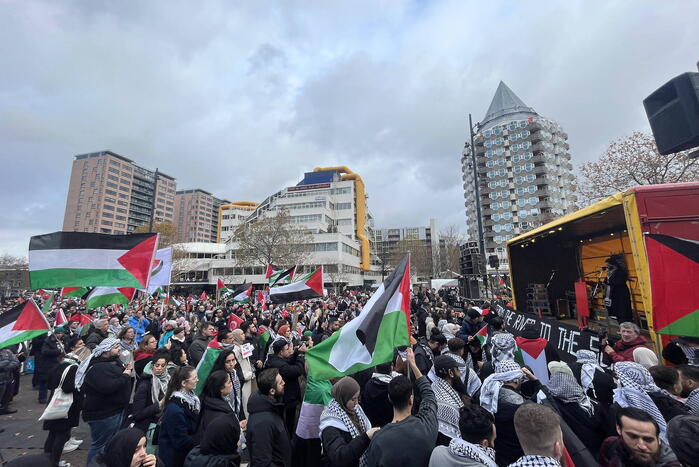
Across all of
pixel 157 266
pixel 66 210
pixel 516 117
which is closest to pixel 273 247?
pixel 157 266

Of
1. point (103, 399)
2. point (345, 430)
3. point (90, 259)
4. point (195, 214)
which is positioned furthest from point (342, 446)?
point (195, 214)

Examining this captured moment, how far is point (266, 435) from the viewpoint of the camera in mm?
2807

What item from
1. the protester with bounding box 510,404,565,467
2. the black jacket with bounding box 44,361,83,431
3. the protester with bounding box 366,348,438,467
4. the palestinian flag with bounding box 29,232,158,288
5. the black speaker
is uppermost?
the black speaker

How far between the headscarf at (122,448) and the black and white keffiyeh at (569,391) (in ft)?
10.9

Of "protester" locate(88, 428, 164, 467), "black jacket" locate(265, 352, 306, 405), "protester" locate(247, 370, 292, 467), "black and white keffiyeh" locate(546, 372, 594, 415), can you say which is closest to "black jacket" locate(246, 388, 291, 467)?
"protester" locate(247, 370, 292, 467)

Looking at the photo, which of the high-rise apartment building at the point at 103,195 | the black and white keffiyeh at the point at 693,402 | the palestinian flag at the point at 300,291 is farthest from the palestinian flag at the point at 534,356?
the high-rise apartment building at the point at 103,195

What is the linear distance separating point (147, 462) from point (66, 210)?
137 m

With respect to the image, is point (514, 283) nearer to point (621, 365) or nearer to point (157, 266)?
point (621, 365)

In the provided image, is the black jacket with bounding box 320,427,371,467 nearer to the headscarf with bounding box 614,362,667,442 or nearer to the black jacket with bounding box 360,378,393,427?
the black jacket with bounding box 360,378,393,427

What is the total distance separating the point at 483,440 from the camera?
2.11 meters

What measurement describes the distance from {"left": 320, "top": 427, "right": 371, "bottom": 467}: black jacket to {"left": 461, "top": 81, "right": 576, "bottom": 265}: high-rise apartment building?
234 ft

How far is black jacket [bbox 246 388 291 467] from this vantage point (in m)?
2.75

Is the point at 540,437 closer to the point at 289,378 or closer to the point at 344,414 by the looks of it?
the point at 344,414

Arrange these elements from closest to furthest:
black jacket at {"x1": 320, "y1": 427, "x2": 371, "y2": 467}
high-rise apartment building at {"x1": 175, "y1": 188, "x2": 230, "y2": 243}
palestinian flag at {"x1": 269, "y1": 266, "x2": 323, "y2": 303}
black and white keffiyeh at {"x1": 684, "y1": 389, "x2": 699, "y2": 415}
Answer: black jacket at {"x1": 320, "y1": 427, "x2": 371, "y2": 467} → black and white keffiyeh at {"x1": 684, "y1": 389, "x2": 699, "y2": 415} → palestinian flag at {"x1": 269, "y1": 266, "x2": 323, "y2": 303} → high-rise apartment building at {"x1": 175, "y1": 188, "x2": 230, "y2": 243}
